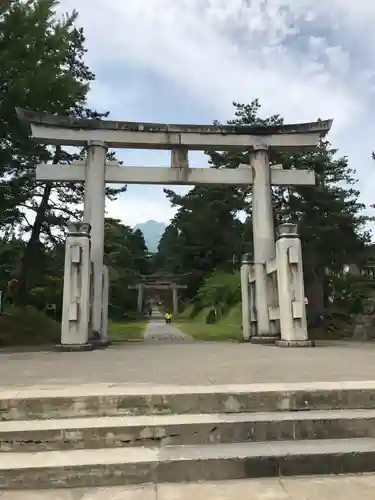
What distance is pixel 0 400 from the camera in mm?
3268

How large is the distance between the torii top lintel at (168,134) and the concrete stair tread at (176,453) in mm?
8176

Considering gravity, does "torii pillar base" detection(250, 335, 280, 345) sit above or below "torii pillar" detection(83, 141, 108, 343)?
below

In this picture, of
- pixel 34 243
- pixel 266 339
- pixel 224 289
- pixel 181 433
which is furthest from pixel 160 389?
pixel 224 289

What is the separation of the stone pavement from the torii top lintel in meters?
8.50

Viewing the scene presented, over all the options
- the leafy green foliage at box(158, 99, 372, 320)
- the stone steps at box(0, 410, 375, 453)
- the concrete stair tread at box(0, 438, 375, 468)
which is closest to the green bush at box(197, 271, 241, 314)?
the leafy green foliage at box(158, 99, 372, 320)

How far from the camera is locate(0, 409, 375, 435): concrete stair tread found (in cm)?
306

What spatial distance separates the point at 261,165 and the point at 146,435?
825 cm

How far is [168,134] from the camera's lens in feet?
33.1

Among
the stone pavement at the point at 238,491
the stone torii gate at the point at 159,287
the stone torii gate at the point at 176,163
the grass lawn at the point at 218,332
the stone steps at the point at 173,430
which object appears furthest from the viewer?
the stone torii gate at the point at 159,287

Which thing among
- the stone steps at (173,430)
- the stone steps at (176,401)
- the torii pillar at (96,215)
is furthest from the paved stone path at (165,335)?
the stone steps at (173,430)

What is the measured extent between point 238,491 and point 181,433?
0.66 metres

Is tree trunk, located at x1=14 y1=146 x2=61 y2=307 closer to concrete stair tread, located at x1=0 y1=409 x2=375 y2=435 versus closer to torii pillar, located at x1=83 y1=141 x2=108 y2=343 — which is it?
torii pillar, located at x1=83 y1=141 x2=108 y2=343

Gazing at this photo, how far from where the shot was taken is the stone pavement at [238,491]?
8.05ft

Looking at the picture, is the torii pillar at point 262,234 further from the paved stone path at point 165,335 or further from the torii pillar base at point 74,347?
the torii pillar base at point 74,347
